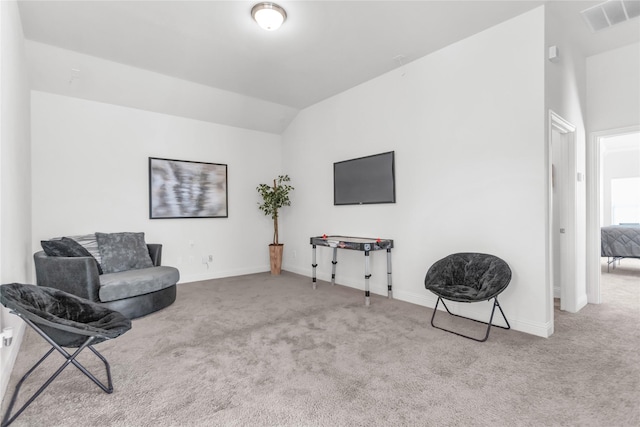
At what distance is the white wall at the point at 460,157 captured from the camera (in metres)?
2.87

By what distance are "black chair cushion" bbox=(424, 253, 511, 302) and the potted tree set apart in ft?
10.2

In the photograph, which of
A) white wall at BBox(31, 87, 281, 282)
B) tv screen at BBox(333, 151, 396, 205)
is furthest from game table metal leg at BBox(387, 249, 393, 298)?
white wall at BBox(31, 87, 281, 282)

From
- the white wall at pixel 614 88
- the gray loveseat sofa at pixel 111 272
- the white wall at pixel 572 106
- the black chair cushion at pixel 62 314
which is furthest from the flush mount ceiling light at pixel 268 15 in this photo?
the white wall at pixel 614 88

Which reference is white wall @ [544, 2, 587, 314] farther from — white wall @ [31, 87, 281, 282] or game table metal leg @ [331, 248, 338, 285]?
white wall @ [31, 87, 281, 282]

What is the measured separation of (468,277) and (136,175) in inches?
181

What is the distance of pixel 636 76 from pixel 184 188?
5952 millimetres

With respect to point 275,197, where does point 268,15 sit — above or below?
above

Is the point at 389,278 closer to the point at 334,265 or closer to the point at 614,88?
the point at 334,265

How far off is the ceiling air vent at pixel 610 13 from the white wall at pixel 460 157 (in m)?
0.53

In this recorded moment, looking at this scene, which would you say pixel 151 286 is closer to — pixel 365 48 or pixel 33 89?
pixel 33 89

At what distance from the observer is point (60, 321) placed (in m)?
1.71

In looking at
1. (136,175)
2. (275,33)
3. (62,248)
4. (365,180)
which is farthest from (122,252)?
(365,180)

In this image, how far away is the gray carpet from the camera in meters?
1.74

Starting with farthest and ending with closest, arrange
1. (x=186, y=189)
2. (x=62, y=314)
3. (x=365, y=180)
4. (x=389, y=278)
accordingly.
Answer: (x=186, y=189), (x=365, y=180), (x=389, y=278), (x=62, y=314)
